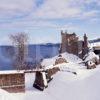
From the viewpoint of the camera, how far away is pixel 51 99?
91.8 feet

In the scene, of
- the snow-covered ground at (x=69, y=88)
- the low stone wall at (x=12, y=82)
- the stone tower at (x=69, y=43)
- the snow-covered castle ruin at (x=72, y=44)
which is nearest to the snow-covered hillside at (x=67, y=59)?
the snow-covered castle ruin at (x=72, y=44)

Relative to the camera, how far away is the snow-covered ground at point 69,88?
26.3m

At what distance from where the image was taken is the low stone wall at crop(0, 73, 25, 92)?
3070 centimetres

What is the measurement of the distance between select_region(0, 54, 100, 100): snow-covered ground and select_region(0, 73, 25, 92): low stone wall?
0.97 metres

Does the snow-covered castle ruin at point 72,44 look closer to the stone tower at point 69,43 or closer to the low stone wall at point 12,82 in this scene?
the stone tower at point 69,43

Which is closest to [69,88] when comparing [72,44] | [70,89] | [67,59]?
[70,89]

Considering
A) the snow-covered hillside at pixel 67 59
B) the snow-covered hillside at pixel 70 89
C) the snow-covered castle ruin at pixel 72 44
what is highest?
the snow-covered castle ruin at pixel 72 44

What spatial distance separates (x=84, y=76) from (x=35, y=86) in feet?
21.9

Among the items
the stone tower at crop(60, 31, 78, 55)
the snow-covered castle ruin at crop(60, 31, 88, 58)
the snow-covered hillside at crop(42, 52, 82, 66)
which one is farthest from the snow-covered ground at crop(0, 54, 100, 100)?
the stone tower at crop(60, 31, 78, 55)

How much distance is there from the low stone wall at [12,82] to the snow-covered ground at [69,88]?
966mm

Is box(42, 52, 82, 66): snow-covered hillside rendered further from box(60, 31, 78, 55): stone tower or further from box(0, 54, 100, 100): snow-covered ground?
box(0, 54, 100, 100): snow-covered ground

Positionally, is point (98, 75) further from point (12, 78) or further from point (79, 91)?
point (12, 78)

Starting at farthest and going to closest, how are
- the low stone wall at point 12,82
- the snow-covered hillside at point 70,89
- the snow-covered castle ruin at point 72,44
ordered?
the snow-covered castle ruin at point 72,44 < the low stone wall at point 12,82 < the snow-covered hillside at point 70,89

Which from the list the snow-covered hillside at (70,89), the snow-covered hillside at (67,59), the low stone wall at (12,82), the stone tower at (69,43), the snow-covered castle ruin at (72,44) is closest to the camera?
the snow-covered hillside at (70,89)
